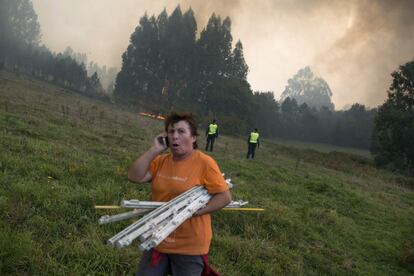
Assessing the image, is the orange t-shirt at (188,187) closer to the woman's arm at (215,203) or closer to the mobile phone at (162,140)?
the woman's arm at (215,203)

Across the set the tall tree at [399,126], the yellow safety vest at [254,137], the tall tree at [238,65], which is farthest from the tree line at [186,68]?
the yellow safety vest at [254,137]

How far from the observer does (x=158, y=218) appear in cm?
334

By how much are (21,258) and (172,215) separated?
300cm

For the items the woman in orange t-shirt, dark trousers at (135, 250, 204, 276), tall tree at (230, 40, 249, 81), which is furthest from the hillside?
tall tree at (230, 40, 249, 81)

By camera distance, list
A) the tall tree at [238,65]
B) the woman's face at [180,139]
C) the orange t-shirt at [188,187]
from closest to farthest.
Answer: the orange t-shirt at [188,187] → the woman's face at [180,139] → the tall tree at [238,65]

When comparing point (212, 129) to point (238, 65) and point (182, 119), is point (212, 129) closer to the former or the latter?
point (182, 119)

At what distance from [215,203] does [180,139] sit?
28.8 inches

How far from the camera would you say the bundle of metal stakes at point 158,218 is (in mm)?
3030

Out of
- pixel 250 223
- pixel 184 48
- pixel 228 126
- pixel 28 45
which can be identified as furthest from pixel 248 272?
pixel 28 45

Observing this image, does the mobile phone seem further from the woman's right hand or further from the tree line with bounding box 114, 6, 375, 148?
the tree line with bounding box 114, 6, 375, 148

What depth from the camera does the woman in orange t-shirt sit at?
369 cm

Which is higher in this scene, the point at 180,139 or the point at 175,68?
the point at 175,68

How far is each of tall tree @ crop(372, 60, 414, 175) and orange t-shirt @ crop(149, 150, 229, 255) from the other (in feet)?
146

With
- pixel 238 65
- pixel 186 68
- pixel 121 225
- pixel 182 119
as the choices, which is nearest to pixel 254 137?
pixel 121 225
